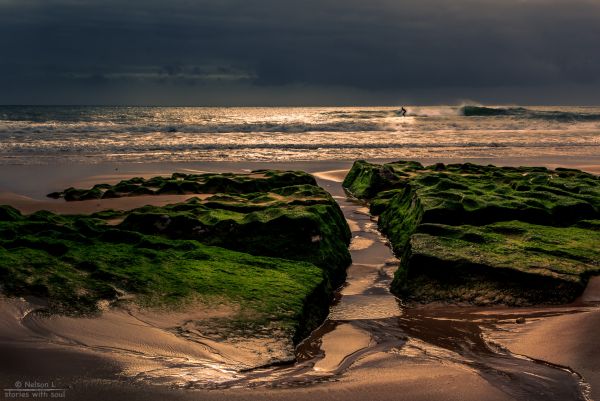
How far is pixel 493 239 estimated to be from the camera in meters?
8.50

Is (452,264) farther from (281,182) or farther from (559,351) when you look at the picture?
(281,182)

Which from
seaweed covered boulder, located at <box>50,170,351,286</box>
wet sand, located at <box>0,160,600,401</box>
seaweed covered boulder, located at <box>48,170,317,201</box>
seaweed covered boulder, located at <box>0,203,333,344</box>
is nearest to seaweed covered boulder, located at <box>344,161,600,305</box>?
wet sand, located at <box>0,160,600,401</box>

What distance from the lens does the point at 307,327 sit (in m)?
6.13

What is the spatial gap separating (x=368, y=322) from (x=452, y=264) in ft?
5.20

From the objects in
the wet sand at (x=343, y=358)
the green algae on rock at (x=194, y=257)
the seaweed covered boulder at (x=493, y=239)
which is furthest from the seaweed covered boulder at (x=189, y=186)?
the wet sand at (x=343, y=358)

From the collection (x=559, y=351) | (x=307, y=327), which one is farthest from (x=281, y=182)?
(x=559, y=351)

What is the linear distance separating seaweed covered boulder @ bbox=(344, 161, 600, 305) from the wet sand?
0.44 meters

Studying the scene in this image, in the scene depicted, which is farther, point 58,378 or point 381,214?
point 381,214

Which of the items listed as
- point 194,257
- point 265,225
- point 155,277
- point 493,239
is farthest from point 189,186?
point 155,277

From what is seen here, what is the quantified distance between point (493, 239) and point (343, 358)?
396cm

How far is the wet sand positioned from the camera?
440 cm

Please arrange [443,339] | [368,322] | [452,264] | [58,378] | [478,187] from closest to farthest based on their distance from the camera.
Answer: [58,378], [443,339], [368,322], [452,264], [478,187]

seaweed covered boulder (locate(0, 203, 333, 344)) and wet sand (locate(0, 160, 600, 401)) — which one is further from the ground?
seaweed covered boulder (locate(0, 203, 333, 344))

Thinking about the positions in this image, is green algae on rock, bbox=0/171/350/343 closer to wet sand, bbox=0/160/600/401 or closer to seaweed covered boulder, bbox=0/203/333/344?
seaweed covered boulder, bbox=0/203/333/344
